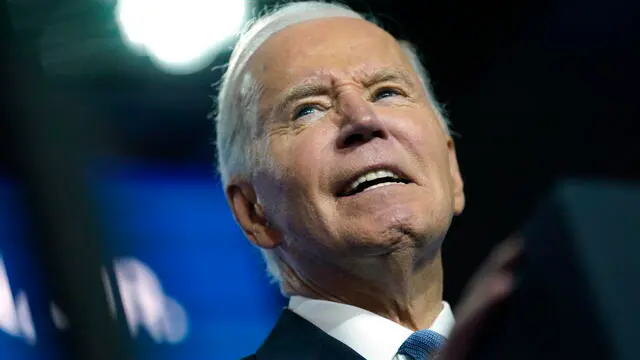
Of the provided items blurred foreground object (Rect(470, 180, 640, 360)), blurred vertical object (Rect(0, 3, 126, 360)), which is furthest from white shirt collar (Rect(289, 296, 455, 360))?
blurred vertical object (Rect(0, 3, 126, 360))

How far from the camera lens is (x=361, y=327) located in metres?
1.22

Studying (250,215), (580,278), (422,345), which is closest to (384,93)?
(250,215)

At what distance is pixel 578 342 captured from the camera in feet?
1.89

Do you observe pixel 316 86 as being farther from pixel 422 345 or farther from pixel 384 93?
pixel 422 345

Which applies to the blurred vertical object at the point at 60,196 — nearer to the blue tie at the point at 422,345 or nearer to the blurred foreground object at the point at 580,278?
the blue tie at the point at 422,345

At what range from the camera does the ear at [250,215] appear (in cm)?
132

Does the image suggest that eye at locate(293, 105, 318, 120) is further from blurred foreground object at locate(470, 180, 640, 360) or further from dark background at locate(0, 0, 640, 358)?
dark background at locate(0, 0, 640, 358)

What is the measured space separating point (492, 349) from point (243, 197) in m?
0.76

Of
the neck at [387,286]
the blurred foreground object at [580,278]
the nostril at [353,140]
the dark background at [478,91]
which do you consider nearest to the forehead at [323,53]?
the nostril at [353,140]

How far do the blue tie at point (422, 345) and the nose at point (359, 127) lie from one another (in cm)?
25

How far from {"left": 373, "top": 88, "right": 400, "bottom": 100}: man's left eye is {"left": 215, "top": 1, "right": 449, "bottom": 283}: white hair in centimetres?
13

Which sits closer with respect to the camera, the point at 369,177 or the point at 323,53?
the point at 369,177

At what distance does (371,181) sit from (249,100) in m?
0.26

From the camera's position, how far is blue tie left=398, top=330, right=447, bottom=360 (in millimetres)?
1165
